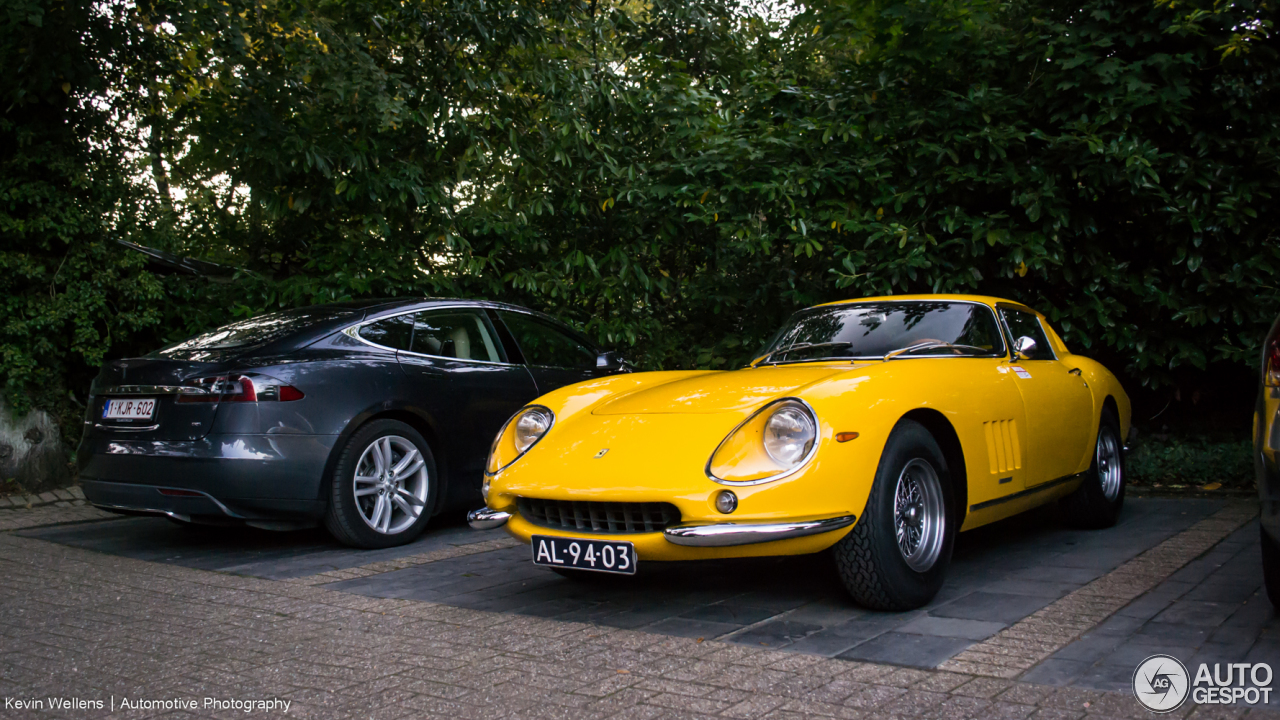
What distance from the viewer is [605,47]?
10117mm

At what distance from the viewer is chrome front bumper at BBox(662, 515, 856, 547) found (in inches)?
140

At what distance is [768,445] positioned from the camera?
3760mm

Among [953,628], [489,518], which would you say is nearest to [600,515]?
[489,518]

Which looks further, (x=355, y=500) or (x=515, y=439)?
(x=355, y=500)

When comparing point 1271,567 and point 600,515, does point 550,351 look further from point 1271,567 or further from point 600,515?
point 1271,567

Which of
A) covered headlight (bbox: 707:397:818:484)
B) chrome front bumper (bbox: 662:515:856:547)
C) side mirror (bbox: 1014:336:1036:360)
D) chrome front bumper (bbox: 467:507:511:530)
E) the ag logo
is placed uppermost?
side mirror (bbox: 1014:336:1036:360)

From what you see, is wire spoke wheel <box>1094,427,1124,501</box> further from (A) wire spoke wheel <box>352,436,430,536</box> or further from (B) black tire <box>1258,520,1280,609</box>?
(A) wire spoke wheel <box>352,436,430,536</box>

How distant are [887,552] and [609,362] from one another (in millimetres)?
3442

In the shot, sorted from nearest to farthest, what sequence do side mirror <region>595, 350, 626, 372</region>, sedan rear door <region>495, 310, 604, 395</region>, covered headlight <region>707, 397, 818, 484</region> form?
covered headlight <region>707, 397, 818, 484</region> → side mirror <region>595, 350, 626, 372</region> → sedan rear door <region>495, 310, 604, 395</region>

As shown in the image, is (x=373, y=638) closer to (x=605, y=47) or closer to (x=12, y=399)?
(x=12, y=399)

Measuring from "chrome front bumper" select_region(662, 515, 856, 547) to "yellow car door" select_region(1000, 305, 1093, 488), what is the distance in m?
1.73

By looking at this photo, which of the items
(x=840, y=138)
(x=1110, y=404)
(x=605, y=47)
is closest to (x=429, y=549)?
(x=1110, y=404)

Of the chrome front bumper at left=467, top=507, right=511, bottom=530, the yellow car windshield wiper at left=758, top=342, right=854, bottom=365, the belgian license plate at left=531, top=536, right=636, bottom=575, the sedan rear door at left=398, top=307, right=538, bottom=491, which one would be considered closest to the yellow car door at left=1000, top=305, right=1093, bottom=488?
the yellow car windshield wiper at left=758, top=342, right=854, bottom=365

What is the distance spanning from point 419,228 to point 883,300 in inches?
194
